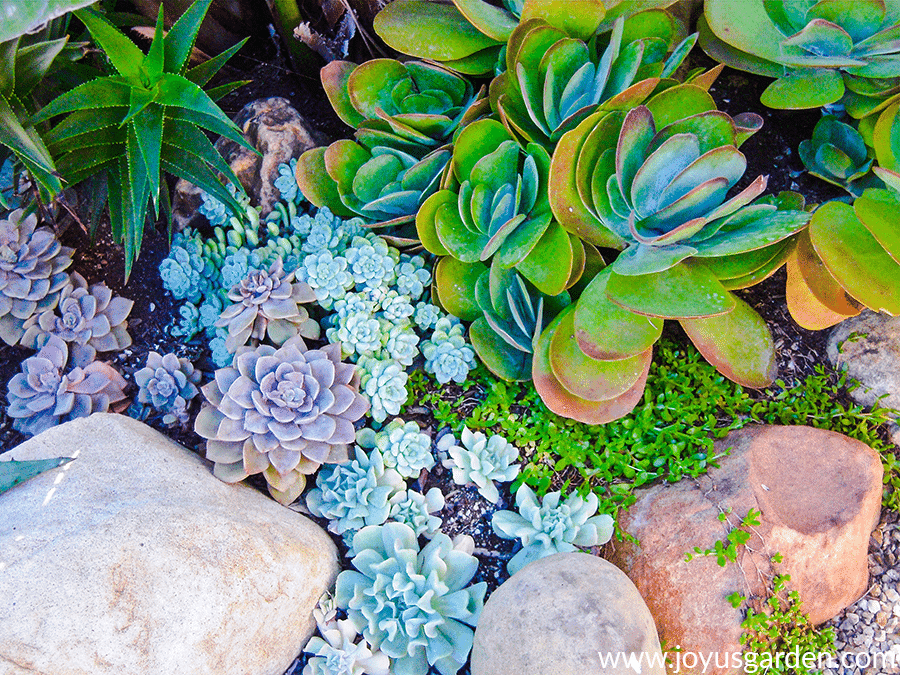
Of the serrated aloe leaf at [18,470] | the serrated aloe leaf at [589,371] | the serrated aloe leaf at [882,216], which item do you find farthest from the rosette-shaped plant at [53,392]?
the serrated aloe leaf at [882,216]

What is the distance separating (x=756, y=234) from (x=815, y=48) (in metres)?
0.70

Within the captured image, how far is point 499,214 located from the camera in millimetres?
1678

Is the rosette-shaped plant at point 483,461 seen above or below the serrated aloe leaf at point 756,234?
below

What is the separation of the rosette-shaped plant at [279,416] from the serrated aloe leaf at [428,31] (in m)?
1.00

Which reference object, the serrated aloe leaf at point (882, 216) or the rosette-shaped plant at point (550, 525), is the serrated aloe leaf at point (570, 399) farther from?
the serrated aloe leaf at point (882, 216)

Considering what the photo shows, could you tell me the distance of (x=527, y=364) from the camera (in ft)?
6.10

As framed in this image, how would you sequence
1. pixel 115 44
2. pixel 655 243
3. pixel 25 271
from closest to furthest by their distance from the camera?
pixel 655 243 < pixel 115 44 < pixel 25 271

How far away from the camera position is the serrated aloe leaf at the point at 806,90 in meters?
1.77

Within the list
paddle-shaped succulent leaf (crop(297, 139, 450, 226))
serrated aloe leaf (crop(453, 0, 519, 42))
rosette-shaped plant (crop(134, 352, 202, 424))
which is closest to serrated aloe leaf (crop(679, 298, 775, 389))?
paddle-shaped succulent leaf (crop(297, 139, 450, 226))

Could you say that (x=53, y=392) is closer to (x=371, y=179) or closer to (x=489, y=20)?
(x=371, y=179)

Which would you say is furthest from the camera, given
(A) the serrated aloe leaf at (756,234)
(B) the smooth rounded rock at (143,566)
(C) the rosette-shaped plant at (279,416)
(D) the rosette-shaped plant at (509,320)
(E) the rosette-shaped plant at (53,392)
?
(E) the rosette-shaped plant at (53,392)

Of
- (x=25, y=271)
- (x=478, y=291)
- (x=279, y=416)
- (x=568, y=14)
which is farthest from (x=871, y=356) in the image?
(x=25, y=271)

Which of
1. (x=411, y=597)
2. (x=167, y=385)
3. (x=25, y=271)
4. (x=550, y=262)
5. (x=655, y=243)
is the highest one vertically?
(x=655, y=243)

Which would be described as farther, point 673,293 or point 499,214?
point 499,214
